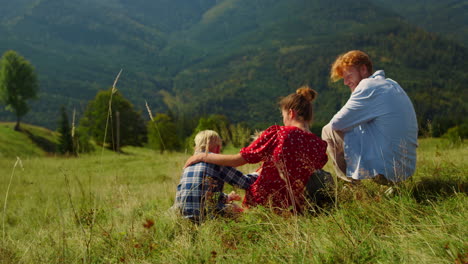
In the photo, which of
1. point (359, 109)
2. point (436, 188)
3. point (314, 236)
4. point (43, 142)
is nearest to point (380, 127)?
point (359, 109)

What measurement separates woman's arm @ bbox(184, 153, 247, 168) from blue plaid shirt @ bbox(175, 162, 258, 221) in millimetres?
67

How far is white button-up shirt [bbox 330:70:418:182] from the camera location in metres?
3.92

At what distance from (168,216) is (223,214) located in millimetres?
659

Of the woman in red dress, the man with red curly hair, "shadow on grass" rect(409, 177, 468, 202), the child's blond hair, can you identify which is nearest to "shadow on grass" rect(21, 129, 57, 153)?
the child's blond hair

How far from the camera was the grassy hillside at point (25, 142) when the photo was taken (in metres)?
45.9

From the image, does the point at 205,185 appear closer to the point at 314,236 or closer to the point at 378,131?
the point at 314,236

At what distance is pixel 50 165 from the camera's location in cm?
1702

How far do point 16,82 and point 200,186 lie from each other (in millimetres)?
65364

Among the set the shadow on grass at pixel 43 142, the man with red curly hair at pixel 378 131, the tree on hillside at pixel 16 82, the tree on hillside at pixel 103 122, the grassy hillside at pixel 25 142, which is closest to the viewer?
the man with red curly hair at pixel 378 131

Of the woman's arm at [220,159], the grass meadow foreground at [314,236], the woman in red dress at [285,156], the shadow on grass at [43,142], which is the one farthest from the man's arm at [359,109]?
the shadow on grass at [43,142]

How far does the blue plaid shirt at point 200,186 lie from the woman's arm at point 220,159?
0.07 meters

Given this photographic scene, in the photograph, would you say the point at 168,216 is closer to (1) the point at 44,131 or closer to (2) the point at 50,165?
(2) the point at 50,165

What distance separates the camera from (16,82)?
57438 millimetres

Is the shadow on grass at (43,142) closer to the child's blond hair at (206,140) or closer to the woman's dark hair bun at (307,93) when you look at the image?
the child's blond hair at (206,140)
